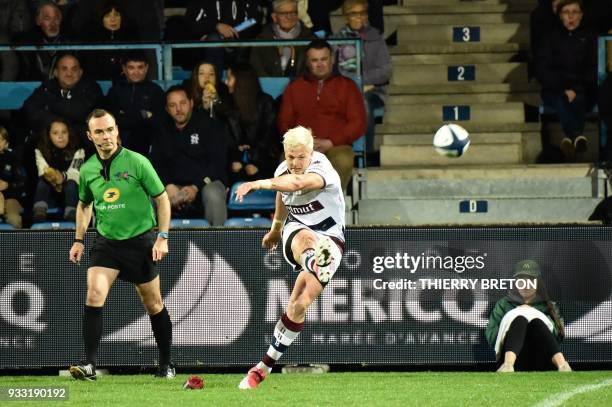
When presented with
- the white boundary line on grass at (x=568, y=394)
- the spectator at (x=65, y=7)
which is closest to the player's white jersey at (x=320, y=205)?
the white boundary line on grass at (x=568, y=394)

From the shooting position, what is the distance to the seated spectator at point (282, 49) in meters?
15.7

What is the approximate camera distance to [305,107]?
14.7m

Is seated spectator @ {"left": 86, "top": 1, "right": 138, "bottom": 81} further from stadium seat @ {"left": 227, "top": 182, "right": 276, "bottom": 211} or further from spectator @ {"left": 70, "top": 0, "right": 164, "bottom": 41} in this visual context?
stadium seat @ {"left": 227, "top": 182, "right": 276, "bottom": 211}

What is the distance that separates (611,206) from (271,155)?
11.8ft

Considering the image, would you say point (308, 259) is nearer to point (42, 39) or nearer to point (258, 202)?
point (258, 202)

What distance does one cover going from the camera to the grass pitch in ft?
31.0

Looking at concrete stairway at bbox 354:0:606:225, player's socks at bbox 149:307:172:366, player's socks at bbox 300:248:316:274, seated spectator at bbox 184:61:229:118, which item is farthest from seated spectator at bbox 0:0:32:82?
player's socks at bbox 300:248:316:274

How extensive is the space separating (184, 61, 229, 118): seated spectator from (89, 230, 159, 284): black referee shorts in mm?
3986

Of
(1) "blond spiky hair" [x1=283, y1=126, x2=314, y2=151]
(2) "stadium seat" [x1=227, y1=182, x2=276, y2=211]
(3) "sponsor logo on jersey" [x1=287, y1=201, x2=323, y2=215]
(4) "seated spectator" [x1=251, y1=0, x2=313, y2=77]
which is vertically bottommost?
(2) "stadium seat" [x1=227, y1=182, x2=276, y2=211]

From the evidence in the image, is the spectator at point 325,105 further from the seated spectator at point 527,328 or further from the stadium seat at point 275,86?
the seated spectator at point 527,328

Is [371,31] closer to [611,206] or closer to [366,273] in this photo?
[611,206]

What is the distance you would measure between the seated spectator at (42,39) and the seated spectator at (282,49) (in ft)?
7.35

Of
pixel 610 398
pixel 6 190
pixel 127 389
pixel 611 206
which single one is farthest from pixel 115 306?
pixel 611 206

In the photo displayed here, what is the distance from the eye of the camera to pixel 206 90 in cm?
1484
